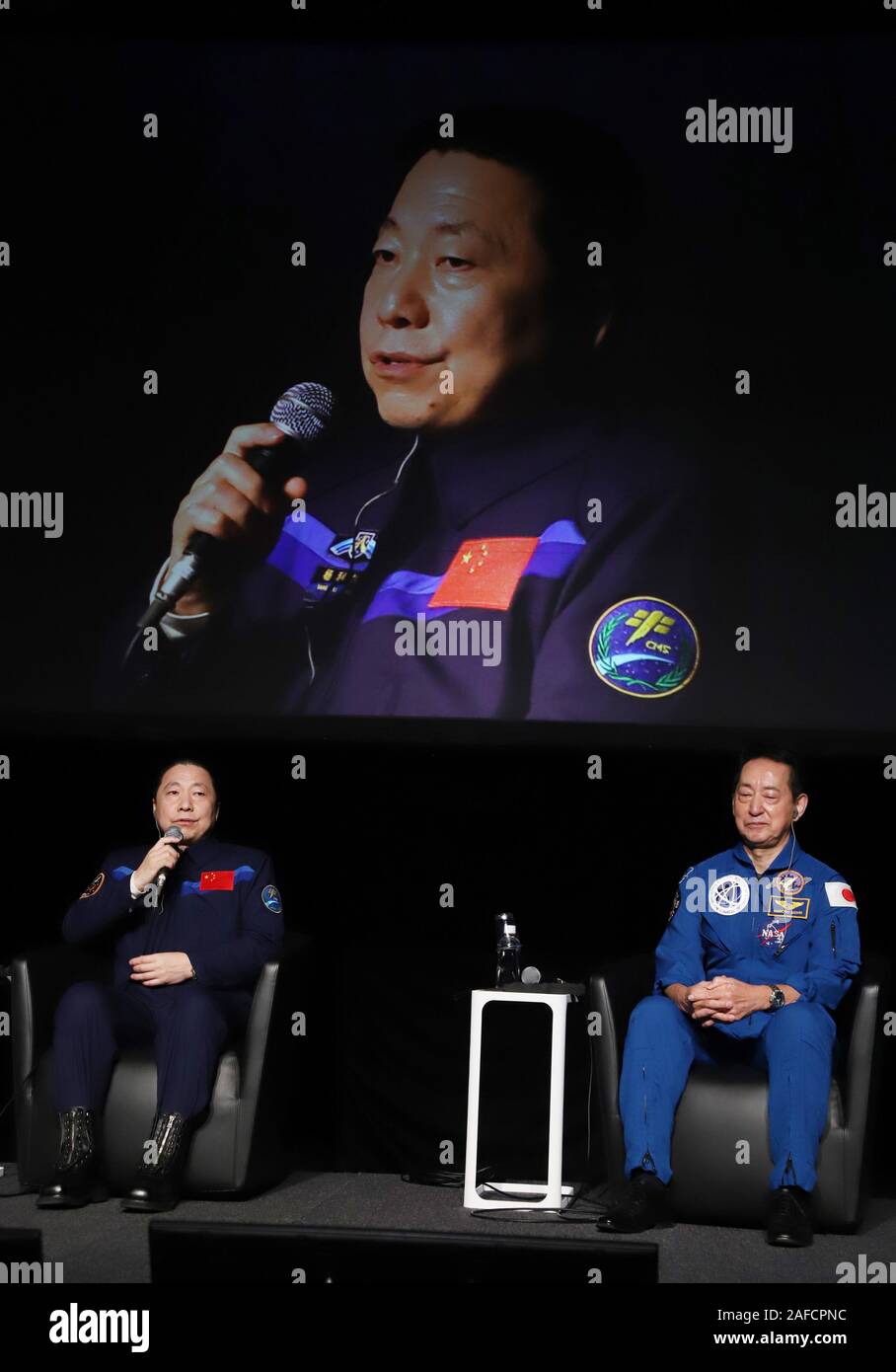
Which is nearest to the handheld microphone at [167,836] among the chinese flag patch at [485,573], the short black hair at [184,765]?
the short black hair at [184,765]

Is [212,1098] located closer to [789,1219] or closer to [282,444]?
[789,1219]

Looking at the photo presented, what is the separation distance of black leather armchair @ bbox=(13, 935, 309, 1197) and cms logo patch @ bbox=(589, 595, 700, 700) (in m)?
1.05

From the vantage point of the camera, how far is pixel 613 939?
4.52m

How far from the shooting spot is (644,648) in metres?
4.47

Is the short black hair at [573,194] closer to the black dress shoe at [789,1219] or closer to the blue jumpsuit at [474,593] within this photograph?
the blue jumpsuit at [474,593]

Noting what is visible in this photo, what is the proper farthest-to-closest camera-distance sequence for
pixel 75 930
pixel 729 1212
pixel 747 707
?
Result: pixel 747 707 → pixel 75 930 → pixel 729 1212

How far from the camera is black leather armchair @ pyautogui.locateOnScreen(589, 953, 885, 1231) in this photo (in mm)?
3646

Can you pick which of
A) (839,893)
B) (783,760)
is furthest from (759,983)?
(783,760)

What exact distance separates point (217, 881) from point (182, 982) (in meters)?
0.25

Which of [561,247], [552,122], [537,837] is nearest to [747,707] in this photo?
[537,837]

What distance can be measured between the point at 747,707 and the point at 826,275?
1.07m

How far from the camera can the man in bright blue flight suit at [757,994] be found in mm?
3615

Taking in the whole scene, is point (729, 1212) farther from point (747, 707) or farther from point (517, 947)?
point (747, 707)

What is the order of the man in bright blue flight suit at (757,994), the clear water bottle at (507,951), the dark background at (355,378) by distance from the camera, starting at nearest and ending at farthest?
the man in bright blue flight suit at (757,994) → the clear water bottle at (507,951) → the dark background at (355,378)
